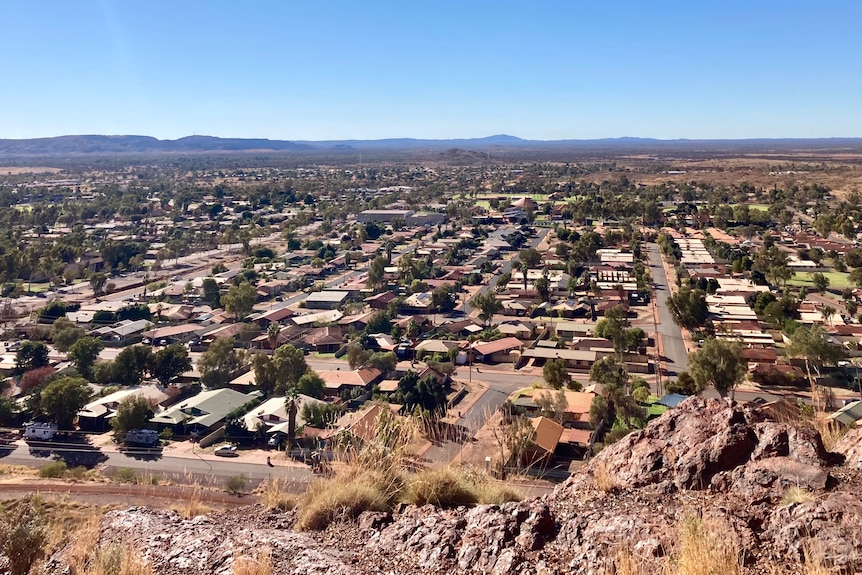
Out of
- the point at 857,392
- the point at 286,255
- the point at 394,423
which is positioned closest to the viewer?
the point at 394,423

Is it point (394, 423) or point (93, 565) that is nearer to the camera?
point (93, 565)

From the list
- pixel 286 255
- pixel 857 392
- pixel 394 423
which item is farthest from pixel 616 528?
pixel 286 255

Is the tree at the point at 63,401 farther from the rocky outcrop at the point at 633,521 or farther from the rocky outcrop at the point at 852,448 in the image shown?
the rocky outcrop at the point at 852,448

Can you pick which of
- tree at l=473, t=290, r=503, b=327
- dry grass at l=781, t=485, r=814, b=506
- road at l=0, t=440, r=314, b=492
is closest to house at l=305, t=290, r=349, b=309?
tree at l=473, t=290, r=503, b=327

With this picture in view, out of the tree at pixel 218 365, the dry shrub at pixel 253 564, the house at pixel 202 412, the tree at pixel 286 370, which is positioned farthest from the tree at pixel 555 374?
the dry shrub at pixel 253 564

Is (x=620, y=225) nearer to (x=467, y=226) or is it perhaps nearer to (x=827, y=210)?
(x=467, y=226)

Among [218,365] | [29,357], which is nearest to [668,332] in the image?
[218,365]
